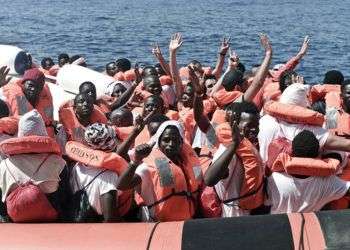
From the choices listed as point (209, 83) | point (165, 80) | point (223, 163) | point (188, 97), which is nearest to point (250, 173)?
point (223, 163)

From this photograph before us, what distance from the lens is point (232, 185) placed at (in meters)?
3.88

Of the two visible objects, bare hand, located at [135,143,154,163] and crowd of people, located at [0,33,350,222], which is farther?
crowd of people, located at [0,33,350,222]

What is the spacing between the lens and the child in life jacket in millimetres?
3895

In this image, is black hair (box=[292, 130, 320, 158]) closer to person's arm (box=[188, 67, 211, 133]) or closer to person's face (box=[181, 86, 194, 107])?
person's arm (box=[188, 67, 211, 133])

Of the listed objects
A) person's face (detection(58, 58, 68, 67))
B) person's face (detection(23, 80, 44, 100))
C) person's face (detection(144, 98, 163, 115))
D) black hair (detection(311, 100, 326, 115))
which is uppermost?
person's face (detection(23, 80, 44, 100))

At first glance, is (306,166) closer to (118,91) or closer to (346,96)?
(346,96)

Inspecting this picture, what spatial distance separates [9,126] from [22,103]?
36.2 inches

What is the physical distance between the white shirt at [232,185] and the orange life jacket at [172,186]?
0.20 meters

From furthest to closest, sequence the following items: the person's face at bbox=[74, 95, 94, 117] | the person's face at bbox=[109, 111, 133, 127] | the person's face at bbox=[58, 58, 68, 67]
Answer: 1. the person's face at bbox=[58, 58, 68, 67]
2. the person's face at bbox=[109, 111, 133, 127]
3. the person's face at bbox=[74, 95, 94, 117]

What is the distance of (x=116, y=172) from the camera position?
12.9 ft

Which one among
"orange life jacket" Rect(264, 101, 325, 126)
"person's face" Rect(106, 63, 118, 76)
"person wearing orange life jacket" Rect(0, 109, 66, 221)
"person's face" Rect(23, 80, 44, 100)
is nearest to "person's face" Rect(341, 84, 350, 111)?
"orange life jacket" Rect(264, 101, 325, 126)

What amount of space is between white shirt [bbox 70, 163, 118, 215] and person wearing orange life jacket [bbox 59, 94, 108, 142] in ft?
4.03

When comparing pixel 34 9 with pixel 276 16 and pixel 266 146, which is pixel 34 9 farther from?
pixel 266 146

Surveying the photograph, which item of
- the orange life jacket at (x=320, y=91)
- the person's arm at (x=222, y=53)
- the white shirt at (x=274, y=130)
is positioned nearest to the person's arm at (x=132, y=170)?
the white shirt at (x=274, y=130)
